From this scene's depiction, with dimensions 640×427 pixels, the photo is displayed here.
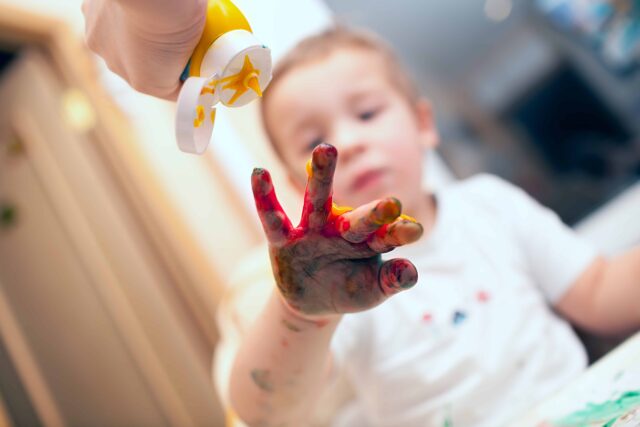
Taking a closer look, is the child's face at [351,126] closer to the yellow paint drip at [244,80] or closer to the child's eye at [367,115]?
the child's eye at [367,115]

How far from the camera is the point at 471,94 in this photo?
1.05 meters

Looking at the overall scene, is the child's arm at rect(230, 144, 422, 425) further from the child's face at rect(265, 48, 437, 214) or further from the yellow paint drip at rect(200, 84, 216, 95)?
the child's face at rect(265, 48, 437, 214)

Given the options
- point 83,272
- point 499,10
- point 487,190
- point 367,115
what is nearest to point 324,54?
point 367,115

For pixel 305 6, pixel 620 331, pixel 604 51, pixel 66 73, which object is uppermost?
pixel 66 73

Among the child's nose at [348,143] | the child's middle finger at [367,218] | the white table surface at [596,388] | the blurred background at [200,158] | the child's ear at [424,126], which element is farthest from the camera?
the blurred background at [200,158]

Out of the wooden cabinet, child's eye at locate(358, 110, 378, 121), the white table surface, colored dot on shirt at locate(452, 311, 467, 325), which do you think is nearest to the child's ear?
child's eye at locate(358, 110, 378, 121)

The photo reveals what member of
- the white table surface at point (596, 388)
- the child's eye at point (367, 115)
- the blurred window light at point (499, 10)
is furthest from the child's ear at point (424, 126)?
the blurred window light at point (499, 10)

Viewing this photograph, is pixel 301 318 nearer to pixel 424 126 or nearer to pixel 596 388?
pixel 596 388

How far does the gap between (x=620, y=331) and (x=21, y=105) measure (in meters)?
1.63

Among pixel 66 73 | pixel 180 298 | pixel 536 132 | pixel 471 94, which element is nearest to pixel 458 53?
pixel 471 94

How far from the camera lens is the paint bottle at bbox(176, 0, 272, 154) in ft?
0.78

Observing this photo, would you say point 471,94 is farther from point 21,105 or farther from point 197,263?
point 21,105

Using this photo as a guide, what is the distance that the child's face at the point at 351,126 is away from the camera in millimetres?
491

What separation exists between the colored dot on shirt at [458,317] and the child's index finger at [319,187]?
13.0 inches
